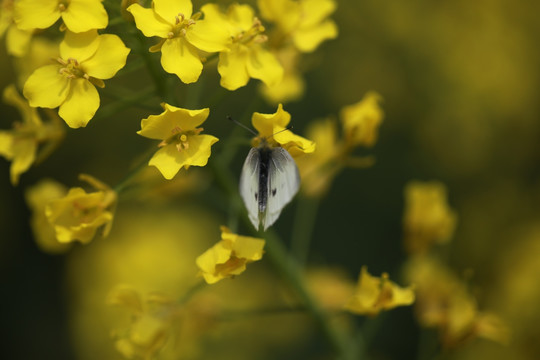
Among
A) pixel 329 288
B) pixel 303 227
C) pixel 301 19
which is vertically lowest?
pixel 329 288

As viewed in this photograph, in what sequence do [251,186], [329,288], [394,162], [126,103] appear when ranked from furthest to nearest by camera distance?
[394,162] → [329,288] → [126,103] → [251,186]

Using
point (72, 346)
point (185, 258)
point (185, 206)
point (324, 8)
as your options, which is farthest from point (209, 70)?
point (72, 346)

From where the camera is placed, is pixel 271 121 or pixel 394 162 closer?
pixel 271 121

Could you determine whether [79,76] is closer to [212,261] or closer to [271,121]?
[271,121]

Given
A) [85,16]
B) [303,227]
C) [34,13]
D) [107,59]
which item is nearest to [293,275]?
[107,59]

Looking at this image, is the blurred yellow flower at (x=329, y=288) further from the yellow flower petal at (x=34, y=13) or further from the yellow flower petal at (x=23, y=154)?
the yellow flower petal at (x=34, y=13)

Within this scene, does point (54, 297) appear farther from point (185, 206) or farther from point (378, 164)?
point (378, 164)

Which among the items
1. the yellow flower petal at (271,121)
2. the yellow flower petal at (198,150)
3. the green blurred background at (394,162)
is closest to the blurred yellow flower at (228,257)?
the yellow flower petal at (198,150)

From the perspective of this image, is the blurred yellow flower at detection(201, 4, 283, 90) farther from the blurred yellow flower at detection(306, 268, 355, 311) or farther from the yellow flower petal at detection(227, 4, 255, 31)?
the blurred yellow flower at detection(306, 268, 355, 311)
